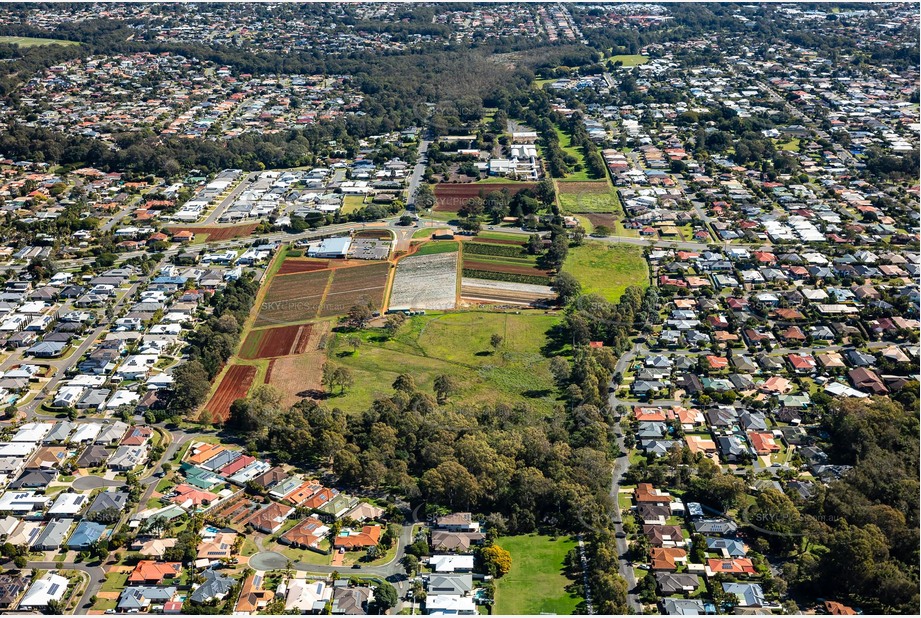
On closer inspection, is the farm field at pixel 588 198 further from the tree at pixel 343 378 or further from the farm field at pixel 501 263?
the tree at pixel 343 378

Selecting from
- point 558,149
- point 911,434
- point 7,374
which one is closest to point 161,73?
point 558,149

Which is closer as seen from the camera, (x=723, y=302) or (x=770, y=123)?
(x=723, y=302)

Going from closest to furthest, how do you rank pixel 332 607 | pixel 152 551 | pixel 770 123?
1. pixel 332 607
2. pixel 152 551
3. pixel 770 123

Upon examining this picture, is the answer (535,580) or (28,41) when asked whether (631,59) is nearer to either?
(28,41)

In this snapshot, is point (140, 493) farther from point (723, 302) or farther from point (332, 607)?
point (723, 302)

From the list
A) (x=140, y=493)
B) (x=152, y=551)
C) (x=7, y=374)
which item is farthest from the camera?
(x=7, y=374)

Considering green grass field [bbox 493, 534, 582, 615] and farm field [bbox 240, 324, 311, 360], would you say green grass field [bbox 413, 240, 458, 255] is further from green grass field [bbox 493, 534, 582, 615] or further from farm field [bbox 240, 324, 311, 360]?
green grass field [bbox 493, 534, 582, 615]
